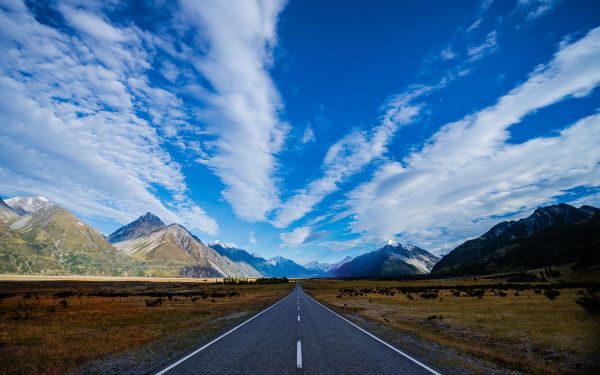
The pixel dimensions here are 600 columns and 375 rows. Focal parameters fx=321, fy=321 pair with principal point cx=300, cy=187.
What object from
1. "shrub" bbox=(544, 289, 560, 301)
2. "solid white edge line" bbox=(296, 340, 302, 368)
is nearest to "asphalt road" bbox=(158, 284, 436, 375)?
"solid white edge line" bbox=(296, 340, 302, 368)

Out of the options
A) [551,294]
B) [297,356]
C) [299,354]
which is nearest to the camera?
[297,356]

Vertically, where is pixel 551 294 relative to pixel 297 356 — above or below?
above

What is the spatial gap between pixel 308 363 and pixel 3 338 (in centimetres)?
1693

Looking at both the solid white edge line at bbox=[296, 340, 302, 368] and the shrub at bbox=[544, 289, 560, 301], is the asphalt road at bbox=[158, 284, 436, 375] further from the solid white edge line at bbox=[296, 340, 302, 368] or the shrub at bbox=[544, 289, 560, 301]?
the shrub at bbox=[544, 289, 560, 301]

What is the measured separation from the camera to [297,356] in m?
11.2

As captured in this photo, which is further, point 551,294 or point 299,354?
point 551,294

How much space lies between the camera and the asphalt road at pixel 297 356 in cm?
956

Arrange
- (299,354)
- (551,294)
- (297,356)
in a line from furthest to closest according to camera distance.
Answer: (551,294)
(299,354)
(297,356)

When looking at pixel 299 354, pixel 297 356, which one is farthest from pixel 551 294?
pixel 297 356

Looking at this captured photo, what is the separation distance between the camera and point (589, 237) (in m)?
147

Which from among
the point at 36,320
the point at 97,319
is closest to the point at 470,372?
the point at 97,319

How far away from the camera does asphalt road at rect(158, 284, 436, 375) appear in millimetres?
9562

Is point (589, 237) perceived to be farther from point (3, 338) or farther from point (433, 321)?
point (3, 338)

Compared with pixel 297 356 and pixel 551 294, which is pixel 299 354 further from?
pixel 551 294
